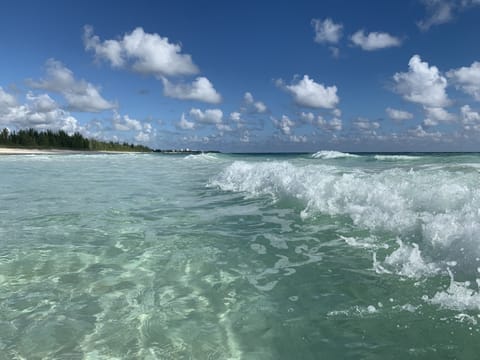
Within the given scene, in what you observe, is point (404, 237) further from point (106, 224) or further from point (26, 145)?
point (26, 145)

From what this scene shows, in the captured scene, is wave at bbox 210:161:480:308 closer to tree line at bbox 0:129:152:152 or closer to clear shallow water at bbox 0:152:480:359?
clear shallow water at bbox 0:152:480:359

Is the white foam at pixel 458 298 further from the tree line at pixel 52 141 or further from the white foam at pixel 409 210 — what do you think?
the tree line at pixel 52 141

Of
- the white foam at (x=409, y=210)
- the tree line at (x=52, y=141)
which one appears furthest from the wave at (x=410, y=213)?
the tree line at (x=52, y=141)

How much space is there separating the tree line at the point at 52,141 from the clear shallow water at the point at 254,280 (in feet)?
312

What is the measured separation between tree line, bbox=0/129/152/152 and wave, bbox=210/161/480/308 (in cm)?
9456

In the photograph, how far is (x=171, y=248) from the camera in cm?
625

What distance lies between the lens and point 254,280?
4805mm

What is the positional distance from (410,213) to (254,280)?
3701 millimetres

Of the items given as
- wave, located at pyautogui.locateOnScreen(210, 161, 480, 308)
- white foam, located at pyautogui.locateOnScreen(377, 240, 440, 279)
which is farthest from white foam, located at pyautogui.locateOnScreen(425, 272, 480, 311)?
white foam, located at pyautogui.locateOnScreen(377, 240, 440, 279)

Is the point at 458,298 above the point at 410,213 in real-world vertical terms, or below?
below

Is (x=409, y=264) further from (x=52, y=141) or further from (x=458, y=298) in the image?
(x=52, y=141)

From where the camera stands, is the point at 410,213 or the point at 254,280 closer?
the point at 254,280

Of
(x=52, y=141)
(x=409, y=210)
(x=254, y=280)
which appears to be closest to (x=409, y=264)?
(x=254, y=280)

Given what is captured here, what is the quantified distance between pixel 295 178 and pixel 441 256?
7.51 m
